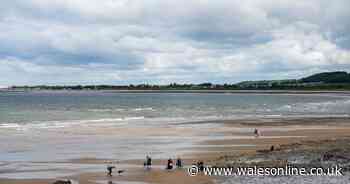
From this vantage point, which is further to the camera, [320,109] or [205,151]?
[320,109]

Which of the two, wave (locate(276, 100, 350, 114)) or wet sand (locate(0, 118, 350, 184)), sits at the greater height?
wet sand (locate(0, 118, 350, 184))

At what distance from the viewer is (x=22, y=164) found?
24656 mm

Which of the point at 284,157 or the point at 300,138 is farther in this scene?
the point at 300,138

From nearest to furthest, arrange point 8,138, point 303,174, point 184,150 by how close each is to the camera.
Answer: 1. point 303,174
2. point 184,150
3. point 8,138

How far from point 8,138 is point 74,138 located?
4.12 m

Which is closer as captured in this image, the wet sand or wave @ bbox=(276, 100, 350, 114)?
the wet sand

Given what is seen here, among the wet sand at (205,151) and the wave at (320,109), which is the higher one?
the wet sand at (205,151)

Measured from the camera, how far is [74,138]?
36.4 m

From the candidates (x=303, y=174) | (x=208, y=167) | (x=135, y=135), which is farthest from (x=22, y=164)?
(x=135, y=135)

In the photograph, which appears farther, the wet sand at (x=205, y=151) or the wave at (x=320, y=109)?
the wave at (x=320, y=109)

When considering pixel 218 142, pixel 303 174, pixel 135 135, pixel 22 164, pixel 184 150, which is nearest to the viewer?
pixel 303 174

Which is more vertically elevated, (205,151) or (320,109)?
(205,151)

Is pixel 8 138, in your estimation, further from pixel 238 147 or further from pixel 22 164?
pixel 238 147

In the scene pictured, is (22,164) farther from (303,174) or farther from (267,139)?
(267,139)
